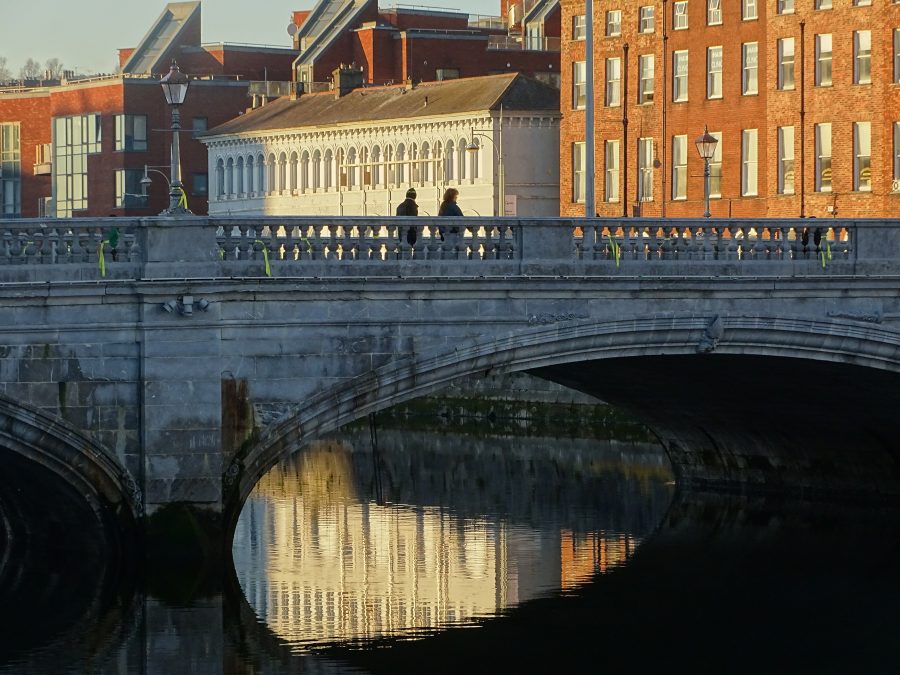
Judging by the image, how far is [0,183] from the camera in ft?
344

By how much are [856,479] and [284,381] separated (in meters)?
13.4

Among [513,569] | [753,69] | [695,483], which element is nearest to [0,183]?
[753,69]

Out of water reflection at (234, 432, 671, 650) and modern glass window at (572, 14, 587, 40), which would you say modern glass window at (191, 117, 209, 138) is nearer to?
modern glass window at (572, 14, 587, 40)

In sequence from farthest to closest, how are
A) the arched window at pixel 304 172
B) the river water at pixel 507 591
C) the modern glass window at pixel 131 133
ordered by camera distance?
the modern glass window at pixel 131 133 < the arched window at pixel 304 172 < the river water at pixel 507 591

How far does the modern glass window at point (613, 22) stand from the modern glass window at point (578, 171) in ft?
12.6

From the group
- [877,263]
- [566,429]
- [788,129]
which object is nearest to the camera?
[877,263]

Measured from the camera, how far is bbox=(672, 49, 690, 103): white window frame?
6282 cm

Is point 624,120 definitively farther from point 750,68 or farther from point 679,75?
point 750,68

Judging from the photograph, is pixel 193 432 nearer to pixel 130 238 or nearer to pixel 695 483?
pixel 130 238

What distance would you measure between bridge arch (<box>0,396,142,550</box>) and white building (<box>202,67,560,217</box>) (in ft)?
127

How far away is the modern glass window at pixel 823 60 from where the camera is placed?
57062 millimetres

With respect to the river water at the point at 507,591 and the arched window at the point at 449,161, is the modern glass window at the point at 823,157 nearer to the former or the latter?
the river water at the point at 507,591

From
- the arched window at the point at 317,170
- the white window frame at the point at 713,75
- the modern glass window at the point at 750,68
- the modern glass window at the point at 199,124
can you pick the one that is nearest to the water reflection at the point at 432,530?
the modern glass window at the point at 750,68

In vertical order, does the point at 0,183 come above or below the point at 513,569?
above
